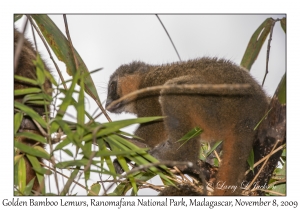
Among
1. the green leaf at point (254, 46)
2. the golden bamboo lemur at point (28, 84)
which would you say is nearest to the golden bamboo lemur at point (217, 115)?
the green leaf at point (254, 46)

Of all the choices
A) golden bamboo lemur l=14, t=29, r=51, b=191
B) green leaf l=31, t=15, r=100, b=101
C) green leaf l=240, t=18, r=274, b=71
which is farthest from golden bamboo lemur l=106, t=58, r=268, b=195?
golden bamboo lemur l=14, t=29, r=51, b=191

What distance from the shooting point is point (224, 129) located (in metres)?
5.04

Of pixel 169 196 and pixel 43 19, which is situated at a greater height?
pixel 43 19

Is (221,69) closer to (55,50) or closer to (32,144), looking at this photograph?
(55,50)

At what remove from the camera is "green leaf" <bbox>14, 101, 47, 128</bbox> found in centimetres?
401

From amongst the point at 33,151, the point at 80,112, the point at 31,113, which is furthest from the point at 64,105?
the point at 33,151

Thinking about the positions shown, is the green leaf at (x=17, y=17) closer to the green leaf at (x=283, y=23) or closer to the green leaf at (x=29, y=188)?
the green leaf at (x=29, y=188)

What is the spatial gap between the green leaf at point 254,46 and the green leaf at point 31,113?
2624mm

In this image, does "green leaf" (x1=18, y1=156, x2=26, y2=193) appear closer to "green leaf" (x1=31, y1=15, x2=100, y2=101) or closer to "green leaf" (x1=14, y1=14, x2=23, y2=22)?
"green leaf" (x1=31, y1=15, x2=100, y2=101)

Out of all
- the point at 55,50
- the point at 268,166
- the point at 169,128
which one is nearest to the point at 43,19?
A: the point at 55,50
